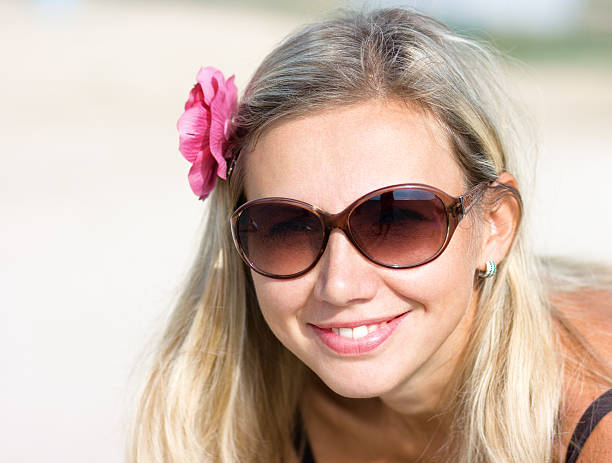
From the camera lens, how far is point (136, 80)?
11688 mm

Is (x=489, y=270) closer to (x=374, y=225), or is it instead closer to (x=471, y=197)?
(x=471, y=197)

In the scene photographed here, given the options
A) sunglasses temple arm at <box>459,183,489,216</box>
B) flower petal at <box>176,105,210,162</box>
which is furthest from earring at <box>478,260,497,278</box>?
flower petal at <box>176,105,210,162</box>

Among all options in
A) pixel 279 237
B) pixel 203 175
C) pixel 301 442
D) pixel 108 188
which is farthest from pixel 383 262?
pixel 108 188

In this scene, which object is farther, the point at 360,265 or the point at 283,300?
the point at 283,300

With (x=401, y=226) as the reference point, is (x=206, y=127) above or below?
above

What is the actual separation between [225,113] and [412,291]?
85cm

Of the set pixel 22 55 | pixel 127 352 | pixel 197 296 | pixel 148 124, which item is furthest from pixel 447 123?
pixel 22 55

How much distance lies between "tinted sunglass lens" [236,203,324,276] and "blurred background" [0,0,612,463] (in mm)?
826

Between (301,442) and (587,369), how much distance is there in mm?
1243

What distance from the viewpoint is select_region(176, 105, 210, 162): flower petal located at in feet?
7.48

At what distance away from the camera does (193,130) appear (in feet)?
7.50

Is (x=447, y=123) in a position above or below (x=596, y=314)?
above

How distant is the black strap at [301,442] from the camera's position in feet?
9.70

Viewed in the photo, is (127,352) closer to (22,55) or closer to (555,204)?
(555,204)
